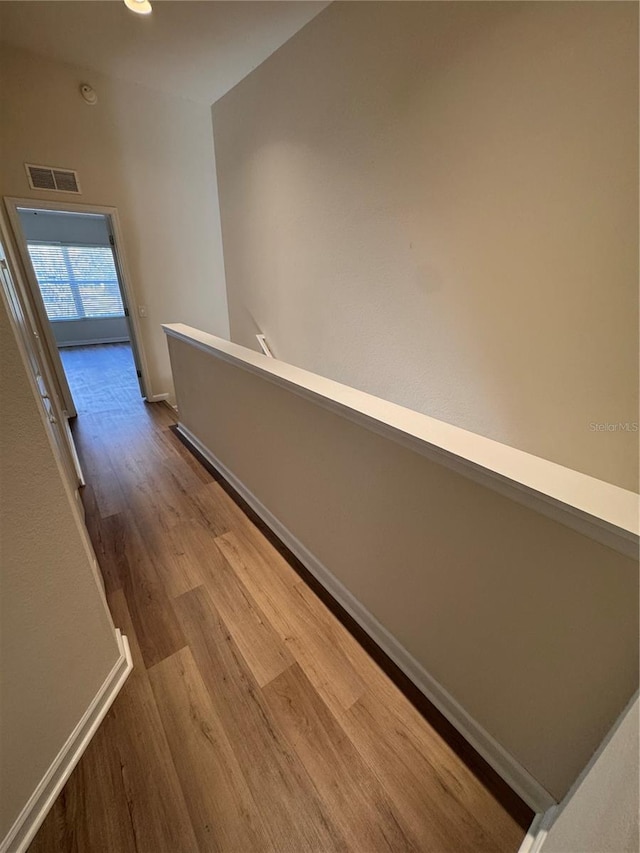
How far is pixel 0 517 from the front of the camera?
0.79m

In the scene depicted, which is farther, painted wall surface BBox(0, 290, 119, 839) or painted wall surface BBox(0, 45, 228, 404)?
painted wall surface BBox(0, 45, 228, 404)

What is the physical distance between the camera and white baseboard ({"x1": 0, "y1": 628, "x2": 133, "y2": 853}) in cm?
90

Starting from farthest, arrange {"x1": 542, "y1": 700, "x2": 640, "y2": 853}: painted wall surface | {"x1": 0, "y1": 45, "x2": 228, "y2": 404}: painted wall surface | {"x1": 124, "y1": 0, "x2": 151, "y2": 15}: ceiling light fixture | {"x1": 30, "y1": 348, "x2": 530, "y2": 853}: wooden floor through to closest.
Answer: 1. {"x1": 0, "y1": 45, "x2": 228, "y2": 404}: painted wall surface
2. {"x1": 124, "y1": 0, "x2": 151, "y2": 15}: ceiling light fixture
3. {"x1": 30, "y1": 348, "x2": 530, "y2": 853}: wooden floor
4. {"x1": 542, "y1": 700, "x2": 640, "y2": 853}: painted wall surface

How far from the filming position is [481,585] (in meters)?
0.94

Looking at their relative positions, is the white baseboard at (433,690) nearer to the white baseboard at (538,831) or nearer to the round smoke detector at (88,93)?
Answer: the white baseboard at (538,831)

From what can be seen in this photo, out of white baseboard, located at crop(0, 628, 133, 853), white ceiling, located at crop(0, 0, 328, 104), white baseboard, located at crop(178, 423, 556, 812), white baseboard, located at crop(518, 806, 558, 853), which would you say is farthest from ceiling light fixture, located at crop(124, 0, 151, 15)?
white baseboard, located at crop(518, 806, 558, 853)

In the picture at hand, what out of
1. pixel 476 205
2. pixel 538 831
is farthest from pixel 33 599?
pixel 476 205

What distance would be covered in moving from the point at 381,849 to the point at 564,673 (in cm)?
69

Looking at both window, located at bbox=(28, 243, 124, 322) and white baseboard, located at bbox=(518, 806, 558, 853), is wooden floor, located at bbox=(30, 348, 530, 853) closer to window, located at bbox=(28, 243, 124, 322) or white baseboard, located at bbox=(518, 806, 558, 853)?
white baseboard, located at bbox=(518, 806, 558, 853)

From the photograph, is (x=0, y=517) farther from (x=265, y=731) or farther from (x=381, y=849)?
(x=381, y=849)

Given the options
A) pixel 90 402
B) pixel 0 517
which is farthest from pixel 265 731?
pixel 90 402

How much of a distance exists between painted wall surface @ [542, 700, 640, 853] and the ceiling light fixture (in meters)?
3.85

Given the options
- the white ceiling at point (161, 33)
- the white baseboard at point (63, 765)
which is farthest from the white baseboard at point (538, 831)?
the white ceiling at point (161, 33)
